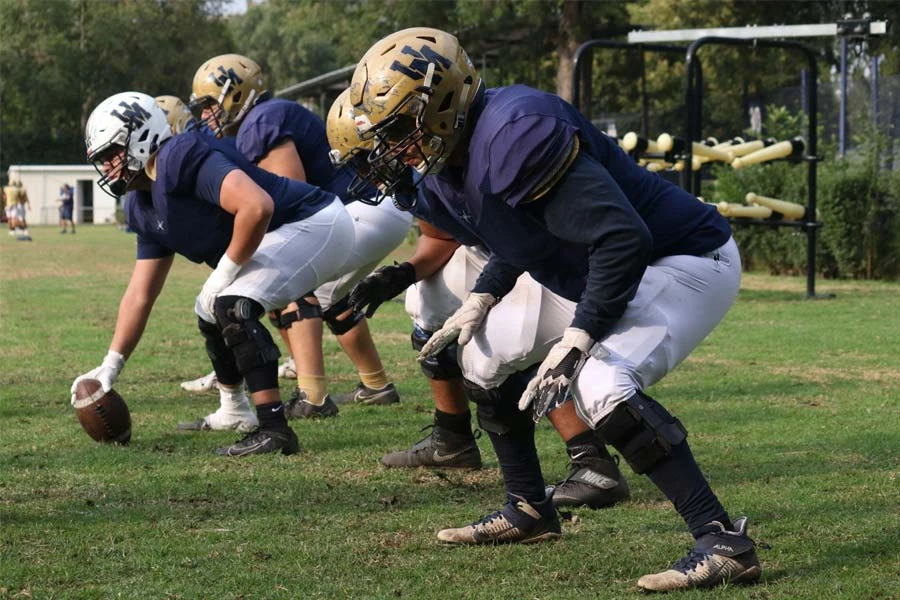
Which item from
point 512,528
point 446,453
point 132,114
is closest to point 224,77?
point 132,114

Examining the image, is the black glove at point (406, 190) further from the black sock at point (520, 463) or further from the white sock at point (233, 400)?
the white sock at point (233, 400)

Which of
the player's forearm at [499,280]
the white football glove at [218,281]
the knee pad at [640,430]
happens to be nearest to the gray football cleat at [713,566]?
the knee pad at [640,430]

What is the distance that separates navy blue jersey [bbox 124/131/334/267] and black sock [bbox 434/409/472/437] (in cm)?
131

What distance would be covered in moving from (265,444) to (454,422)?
956 millimetres

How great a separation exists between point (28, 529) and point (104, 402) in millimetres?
1647

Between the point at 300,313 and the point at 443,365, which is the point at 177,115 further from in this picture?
the point at 443,365

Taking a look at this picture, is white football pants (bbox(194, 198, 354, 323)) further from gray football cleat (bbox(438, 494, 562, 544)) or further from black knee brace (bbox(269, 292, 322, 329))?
gray football cleat (bbox(438, 494, 562, 544))

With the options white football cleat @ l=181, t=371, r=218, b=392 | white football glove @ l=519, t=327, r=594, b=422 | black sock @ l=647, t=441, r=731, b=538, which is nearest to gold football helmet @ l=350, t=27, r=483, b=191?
white football glove @ l=519, t=327, r=594, b=422

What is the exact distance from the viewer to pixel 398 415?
7.16 metres

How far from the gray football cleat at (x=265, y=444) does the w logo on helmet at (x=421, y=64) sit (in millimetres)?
2605

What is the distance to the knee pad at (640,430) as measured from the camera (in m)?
3.66

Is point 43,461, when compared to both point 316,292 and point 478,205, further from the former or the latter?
point 478,205

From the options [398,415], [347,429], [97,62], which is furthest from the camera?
[97,62]

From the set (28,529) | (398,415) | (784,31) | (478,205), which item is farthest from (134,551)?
(784,31)
